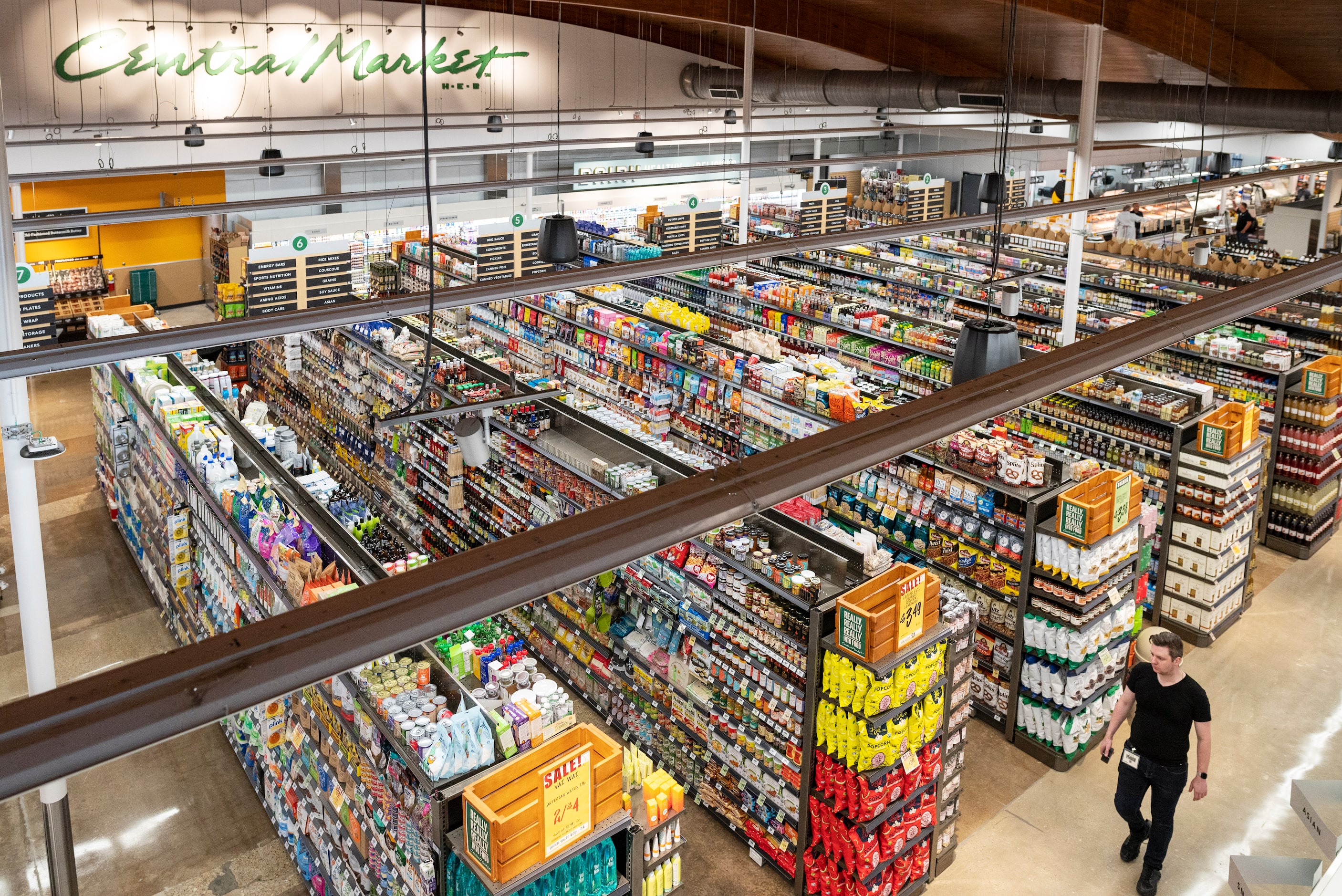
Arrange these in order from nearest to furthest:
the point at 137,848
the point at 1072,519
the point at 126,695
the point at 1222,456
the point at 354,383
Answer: the point at 126,695 → the point at 137,848 → the point at 1072,519 → the point at 1222,456 → the point at 354,383

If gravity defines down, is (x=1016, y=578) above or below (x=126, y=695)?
below

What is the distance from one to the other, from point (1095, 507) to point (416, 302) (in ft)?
15.5

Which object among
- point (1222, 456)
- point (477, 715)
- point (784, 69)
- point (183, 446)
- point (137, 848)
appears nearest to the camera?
point (477, 715)

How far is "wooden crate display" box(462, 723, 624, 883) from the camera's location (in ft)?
15.4

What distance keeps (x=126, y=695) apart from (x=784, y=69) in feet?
60.7

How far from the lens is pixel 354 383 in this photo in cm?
1137

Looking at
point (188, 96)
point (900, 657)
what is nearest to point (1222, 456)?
point (900, 657)

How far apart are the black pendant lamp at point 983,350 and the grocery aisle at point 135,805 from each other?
4.98 m

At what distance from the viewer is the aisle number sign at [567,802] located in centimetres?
482

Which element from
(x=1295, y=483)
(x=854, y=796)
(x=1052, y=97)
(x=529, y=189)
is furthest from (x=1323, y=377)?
(x=529, y=189)

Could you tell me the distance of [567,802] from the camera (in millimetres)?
4914

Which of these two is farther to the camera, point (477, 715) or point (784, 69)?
point (784, 69)

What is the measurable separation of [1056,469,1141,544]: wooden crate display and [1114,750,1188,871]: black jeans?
5.23ft

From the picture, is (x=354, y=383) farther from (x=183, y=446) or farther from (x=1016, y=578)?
(x=1016, y=578)
